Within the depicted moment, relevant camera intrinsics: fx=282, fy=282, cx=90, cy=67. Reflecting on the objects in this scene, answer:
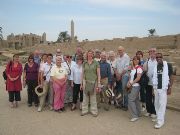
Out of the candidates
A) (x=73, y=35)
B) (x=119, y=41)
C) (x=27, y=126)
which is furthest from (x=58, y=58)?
(x=73, y=35)

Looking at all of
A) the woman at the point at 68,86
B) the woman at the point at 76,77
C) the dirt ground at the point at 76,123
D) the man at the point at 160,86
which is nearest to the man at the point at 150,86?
the dirt ground at the point at 76,123

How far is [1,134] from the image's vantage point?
6.06 metres

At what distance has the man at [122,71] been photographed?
798cm

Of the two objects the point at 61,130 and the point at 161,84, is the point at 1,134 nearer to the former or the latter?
the point at 61,130

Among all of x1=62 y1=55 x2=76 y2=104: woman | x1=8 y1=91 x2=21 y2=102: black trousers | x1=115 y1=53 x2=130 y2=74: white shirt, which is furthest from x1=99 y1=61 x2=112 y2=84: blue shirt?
x1=8 y1=91 x2=21 y2=102: black trousers

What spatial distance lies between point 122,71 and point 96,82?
0.91 meters

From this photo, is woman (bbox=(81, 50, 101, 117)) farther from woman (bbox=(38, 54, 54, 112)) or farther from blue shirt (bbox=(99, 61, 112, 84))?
woman (bbox=(38, 54, 54, 112))

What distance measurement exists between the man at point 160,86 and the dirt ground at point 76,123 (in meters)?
0.27

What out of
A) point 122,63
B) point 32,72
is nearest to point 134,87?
point 122,63

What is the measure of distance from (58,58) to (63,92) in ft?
3.33

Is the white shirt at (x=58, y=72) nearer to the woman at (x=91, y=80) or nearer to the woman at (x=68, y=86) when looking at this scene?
the woman at (x=68, y=86)

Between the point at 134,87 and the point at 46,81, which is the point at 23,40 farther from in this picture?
the point at 134,87

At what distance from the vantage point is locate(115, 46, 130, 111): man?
314 inches

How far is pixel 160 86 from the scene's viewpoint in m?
6.50
